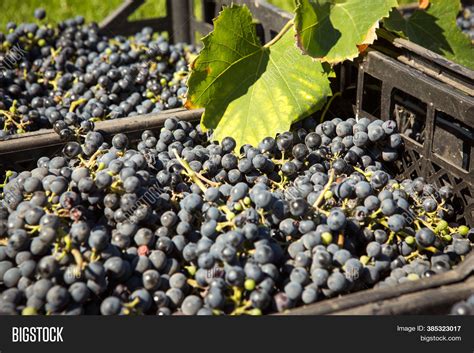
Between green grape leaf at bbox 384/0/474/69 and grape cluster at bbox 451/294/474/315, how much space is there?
117 centimetres

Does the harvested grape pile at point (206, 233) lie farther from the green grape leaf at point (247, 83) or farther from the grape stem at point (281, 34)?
the grape stem at point (281, 34)

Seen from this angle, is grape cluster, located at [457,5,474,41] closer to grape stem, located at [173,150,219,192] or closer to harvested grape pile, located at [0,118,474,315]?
harvested grape pile, located at [0,118,474,315]

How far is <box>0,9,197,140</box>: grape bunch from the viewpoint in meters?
1.93

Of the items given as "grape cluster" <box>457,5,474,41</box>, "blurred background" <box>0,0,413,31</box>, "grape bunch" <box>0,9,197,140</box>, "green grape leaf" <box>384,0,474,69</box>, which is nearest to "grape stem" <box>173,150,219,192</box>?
"grape bunch" <box>0,9,197,140</box>

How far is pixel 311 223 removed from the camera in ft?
4.02

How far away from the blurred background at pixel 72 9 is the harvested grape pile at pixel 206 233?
3.04 meters

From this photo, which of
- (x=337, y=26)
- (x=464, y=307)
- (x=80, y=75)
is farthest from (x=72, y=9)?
(x=464, y=307)

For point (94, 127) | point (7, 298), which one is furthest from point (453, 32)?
point (7, 298)

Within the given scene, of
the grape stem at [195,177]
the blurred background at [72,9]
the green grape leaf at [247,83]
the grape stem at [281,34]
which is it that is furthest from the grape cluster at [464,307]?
the blurred background at [72,9]

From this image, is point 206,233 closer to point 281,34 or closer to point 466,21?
point 281,34

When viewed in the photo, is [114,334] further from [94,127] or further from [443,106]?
[443,106]

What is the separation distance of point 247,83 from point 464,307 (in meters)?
1.04

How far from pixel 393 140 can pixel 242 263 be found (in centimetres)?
71

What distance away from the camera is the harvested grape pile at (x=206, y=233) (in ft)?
3.68
